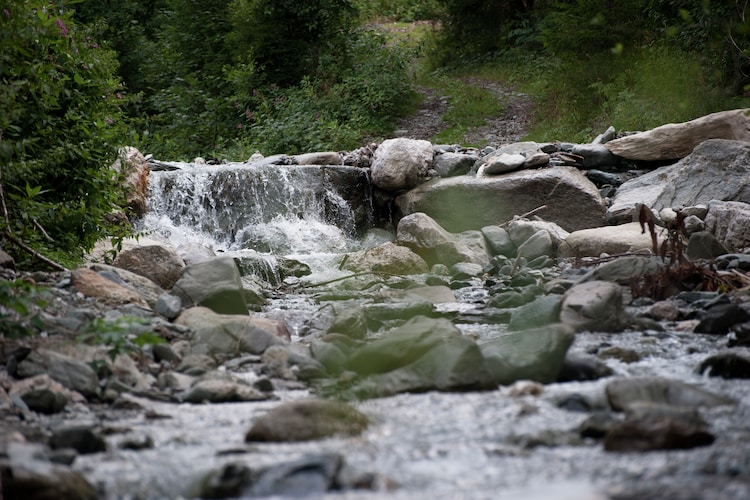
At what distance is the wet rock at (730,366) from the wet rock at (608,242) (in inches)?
147

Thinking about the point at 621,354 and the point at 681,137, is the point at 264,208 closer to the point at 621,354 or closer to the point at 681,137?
the point at 681,137

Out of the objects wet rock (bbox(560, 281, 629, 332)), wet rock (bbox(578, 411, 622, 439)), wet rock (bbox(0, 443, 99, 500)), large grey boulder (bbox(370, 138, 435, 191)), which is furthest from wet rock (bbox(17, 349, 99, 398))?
large grey boulder (bbox(370, 138, 435, 191))

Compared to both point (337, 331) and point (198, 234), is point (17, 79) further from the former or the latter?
point (198, 234)

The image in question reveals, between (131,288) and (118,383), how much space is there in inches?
73.1

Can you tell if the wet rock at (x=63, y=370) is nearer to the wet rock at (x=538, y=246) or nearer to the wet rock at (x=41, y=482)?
the wet rock at (x=41, y=482)

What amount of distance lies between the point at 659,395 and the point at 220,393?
1.92 metres

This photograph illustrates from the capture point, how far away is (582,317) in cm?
456

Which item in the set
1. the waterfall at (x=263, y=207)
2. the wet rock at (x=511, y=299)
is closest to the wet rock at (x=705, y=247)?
the wet rock at (x=511, y=299)

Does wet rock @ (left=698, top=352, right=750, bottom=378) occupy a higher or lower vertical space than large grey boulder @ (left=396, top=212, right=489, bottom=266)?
higher

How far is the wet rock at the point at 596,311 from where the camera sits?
4.52 metres

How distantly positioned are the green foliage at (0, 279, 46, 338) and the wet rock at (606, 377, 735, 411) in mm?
2436

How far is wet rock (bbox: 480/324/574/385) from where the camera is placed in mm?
3504

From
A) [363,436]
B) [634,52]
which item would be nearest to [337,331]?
[363,436]

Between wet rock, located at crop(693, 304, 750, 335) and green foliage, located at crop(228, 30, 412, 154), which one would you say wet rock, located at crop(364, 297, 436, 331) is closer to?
wet rock, located at crop(693, 304, 750, 335)
